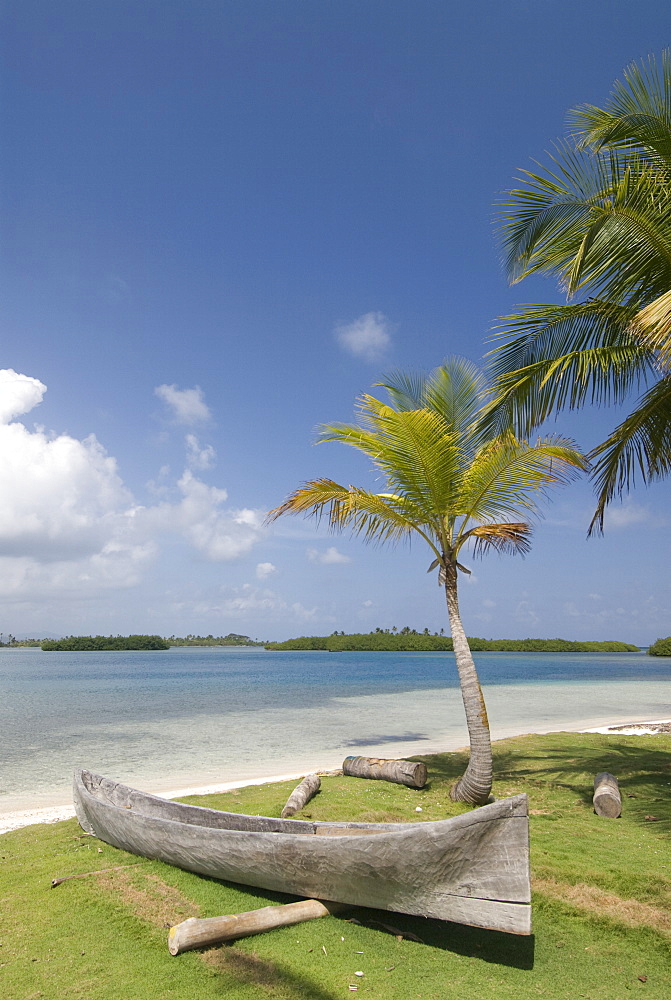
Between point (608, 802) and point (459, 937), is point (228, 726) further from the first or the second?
point (459, 937)

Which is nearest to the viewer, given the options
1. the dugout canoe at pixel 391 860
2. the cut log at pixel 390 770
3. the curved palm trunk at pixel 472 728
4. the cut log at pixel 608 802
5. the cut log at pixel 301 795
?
the dugout canoe at pixel 391 860

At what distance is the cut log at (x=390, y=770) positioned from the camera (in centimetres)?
832

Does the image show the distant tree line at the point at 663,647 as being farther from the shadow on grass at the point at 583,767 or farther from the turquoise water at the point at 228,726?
the shadow on grass at the point at 583,767

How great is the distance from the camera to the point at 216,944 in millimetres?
4004

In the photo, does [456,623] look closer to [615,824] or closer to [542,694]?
[615,824]

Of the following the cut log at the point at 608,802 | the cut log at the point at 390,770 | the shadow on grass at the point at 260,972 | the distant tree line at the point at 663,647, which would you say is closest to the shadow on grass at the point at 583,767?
the cut log at the point at 608,802

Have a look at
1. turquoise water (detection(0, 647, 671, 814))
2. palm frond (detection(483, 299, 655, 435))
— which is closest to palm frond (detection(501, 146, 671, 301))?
palm frond (detection(483, 299, 655, 435))

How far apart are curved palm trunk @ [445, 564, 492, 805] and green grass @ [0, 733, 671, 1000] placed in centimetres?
97

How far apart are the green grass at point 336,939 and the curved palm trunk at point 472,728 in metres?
0.97

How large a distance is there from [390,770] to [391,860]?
16.4 ft

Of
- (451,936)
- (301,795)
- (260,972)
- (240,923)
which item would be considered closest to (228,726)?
(301,795)

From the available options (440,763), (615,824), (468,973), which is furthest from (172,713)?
(468,973)

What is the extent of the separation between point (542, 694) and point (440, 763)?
23.7 m

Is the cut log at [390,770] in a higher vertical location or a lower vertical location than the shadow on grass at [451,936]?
lower
